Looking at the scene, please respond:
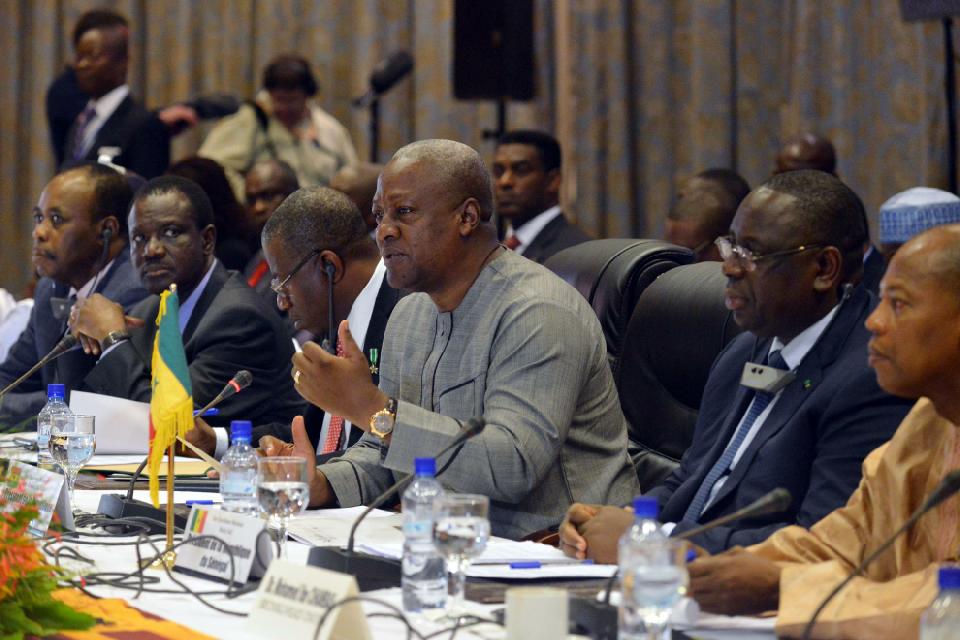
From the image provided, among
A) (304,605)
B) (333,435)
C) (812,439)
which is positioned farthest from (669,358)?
(304,605)

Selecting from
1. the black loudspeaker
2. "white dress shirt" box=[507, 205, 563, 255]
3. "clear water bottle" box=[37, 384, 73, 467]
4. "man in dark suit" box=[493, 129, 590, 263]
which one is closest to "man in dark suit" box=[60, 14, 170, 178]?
the black loudspeaker

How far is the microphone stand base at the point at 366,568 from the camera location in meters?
2.36

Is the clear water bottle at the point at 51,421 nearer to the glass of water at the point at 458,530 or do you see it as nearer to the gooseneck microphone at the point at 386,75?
the glass of water at the point at 458,530

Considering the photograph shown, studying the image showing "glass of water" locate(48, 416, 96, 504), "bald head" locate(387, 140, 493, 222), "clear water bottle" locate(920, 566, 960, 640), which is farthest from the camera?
"bald head" locate(387, 140, 493, 222)

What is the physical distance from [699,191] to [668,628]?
427cm

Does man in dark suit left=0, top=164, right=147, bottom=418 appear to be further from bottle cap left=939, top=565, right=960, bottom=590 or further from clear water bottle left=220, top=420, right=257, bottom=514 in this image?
bottle cap left=939, top=565, right=960, bottom=590

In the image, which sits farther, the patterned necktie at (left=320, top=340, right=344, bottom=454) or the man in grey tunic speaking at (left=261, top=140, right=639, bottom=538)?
the patterned necktie at (left=320, top=340, right=344, bottom=454)

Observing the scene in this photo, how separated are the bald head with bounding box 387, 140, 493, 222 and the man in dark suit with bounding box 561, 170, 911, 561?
0.61 m

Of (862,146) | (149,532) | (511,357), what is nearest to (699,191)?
(862,146)

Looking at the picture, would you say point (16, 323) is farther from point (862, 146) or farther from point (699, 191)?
point (862, 146)

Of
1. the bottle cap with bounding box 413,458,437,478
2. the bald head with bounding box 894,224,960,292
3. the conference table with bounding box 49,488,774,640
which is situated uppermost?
the bald head with bounding box 894,224,960,292

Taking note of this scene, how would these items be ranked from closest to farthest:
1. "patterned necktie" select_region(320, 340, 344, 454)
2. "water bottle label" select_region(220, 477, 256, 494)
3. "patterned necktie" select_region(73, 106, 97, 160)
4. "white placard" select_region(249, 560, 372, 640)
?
"white placard" select_region(249, 560, 372, 640) < "water bottle label" select_region(220, 477, 256, 494) < "patterned necktie" select_region(320, 340, 344, 454) < "patterned necktie" select_region(73, 106, 97, 160)

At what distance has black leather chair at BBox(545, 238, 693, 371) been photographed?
367 cm

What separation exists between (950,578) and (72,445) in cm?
205
